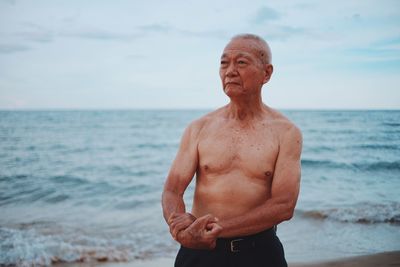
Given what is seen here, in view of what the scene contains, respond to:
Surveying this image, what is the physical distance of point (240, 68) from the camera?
2.25m

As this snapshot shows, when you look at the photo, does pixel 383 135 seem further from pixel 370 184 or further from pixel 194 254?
pixel 194 254

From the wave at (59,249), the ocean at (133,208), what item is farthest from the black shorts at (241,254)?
the wave at (59,249)

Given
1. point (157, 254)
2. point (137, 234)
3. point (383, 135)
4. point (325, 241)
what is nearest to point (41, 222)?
point (137, 234)

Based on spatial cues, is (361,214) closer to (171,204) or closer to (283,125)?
(283,125)

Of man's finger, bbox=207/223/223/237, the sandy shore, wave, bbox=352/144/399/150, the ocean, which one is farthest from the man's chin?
wave, bbox=352/144/399/150

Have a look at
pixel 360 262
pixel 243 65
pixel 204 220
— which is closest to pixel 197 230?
pixel 204 220

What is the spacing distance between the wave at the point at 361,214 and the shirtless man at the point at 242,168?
637 cm

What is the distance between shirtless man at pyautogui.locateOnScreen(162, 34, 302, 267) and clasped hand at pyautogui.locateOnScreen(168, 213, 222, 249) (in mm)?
128

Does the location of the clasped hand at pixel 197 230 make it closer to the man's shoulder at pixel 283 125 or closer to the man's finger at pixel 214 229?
the man's finger at pixel 214 229

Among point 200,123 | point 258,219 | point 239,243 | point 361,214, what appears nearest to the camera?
point 258,219

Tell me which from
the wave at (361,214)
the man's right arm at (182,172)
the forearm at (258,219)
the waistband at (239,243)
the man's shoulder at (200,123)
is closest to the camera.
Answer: the forearm at (258,219)

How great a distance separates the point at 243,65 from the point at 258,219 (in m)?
0.76

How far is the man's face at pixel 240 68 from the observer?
225cm

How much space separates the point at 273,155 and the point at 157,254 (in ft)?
14.6
